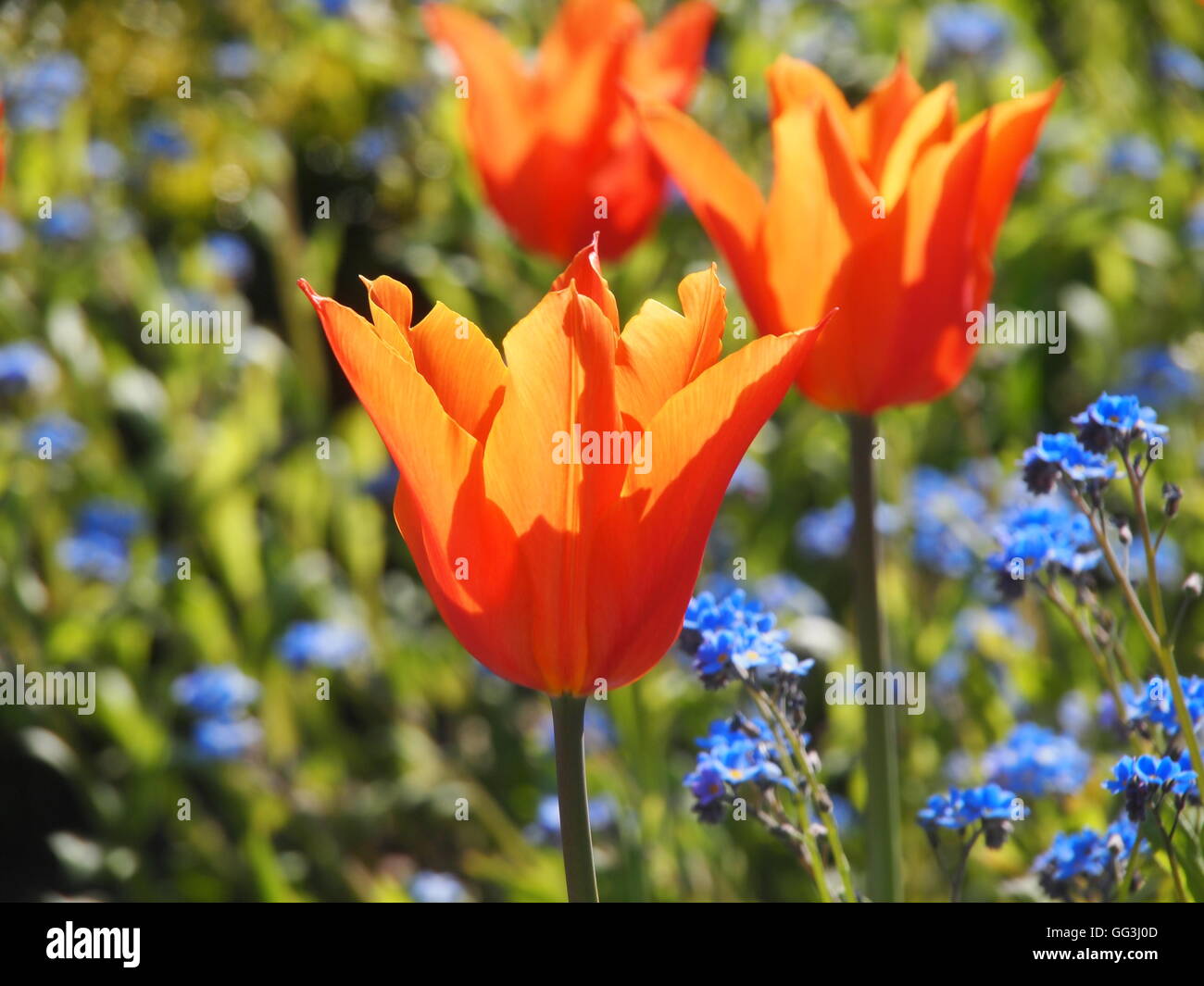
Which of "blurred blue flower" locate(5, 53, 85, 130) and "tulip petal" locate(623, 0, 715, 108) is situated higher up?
"blurred blue flower" locate(5, 53, 85, 130)

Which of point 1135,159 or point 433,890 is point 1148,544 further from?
point 1135,159

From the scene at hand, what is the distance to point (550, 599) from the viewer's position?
0.74 meters

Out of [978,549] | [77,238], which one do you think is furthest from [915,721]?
[77,238]

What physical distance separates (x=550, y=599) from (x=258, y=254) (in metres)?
2.64

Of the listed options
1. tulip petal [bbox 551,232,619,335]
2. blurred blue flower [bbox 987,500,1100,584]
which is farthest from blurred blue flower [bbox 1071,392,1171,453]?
tulip petal [bbox 551,232,619,335]

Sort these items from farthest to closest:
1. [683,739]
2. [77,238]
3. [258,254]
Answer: [258,254] → [77,238] → [683,739]

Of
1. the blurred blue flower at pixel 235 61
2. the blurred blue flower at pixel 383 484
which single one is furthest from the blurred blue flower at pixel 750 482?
the blurred blue flower at pixel 235 61

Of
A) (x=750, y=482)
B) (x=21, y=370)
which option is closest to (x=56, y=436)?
(x=21, y=370)

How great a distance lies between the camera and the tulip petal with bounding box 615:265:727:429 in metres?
0.74

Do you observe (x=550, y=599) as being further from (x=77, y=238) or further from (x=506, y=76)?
(x=77, y=238)

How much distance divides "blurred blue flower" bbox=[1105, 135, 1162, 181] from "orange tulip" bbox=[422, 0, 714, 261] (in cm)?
105

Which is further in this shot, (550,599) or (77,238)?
(77,238)

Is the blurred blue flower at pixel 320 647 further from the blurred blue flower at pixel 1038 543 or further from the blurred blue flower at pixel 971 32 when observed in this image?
the blurred blue flower at pixel 971 32

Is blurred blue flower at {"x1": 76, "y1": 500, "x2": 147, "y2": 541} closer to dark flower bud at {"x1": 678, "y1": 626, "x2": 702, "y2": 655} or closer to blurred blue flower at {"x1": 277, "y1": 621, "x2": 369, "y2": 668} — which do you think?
blurred blue flower at {"x1": 277, "y1": 621, "x2": 369, "y2": 668}
